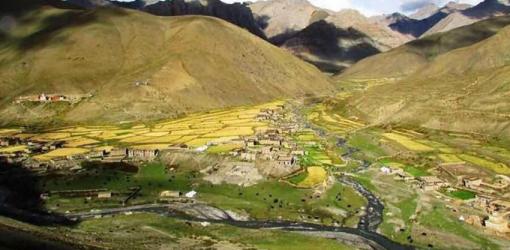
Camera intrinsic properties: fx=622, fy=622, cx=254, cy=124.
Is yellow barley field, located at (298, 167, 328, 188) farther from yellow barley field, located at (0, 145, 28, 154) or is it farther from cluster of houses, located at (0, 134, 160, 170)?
yellow barley field, located at (0, 145, 28, 154)

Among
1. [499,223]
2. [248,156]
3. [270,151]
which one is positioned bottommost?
[270,151]

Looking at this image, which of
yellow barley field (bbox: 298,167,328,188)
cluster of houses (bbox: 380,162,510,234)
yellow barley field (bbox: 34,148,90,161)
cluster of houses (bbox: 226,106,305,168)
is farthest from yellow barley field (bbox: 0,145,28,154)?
cluster of houses (bbox: 380,162,510,234)

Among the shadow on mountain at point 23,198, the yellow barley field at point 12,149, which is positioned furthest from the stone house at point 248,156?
the yellow barley field at point 12,149

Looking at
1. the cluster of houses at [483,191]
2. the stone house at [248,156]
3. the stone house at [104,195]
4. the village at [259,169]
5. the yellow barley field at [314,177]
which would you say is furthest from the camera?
the stone house at [248,156]

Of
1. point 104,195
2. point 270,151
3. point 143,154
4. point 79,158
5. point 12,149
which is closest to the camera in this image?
point 104,195

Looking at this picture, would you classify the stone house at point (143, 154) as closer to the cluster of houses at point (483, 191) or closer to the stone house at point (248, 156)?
the stone house at point (248, 156)

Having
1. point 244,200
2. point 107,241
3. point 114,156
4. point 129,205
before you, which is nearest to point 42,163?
point 114,156

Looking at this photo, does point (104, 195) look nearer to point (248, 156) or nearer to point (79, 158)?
point (79, 158)

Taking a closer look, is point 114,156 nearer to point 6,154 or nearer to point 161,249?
point 6,154

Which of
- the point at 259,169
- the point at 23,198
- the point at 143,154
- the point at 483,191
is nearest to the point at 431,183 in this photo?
the point at 483,191
